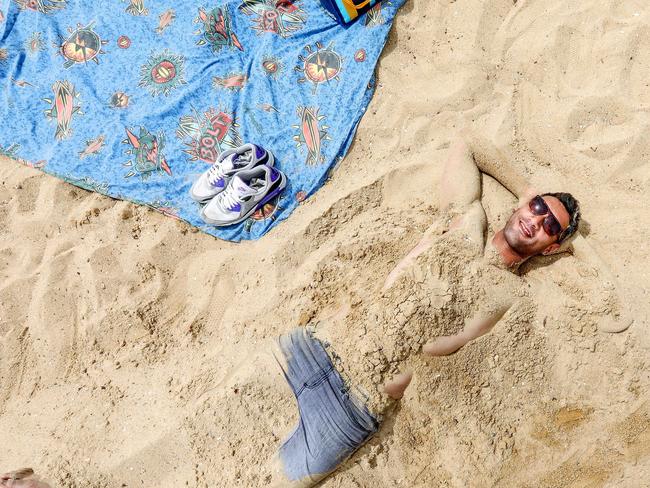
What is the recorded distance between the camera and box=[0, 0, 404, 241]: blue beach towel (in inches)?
126

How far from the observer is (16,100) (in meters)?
3.26

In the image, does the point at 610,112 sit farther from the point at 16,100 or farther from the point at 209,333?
the point at 16,100

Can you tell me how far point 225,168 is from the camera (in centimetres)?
305

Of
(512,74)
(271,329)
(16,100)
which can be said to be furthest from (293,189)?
(16,100)

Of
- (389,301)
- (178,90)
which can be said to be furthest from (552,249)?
(178,90)

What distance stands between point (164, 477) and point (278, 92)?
7.95 ft

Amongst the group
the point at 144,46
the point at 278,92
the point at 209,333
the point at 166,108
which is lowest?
the point at 209,333

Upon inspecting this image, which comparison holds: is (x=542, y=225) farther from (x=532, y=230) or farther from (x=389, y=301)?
(x=389, y=301)

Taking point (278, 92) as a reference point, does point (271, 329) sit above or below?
below

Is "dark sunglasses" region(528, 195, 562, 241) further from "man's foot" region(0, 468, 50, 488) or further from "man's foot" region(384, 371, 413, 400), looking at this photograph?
"man's foot" region(0, 468, 50, 488)

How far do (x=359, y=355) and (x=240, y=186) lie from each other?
1213mm

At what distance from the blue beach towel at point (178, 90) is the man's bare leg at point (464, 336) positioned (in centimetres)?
121

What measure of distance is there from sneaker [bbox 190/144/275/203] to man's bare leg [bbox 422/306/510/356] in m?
1.49

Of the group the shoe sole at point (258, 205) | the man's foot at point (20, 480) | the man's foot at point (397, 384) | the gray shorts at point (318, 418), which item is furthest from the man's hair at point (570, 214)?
the man's foot at point (20, 480)
